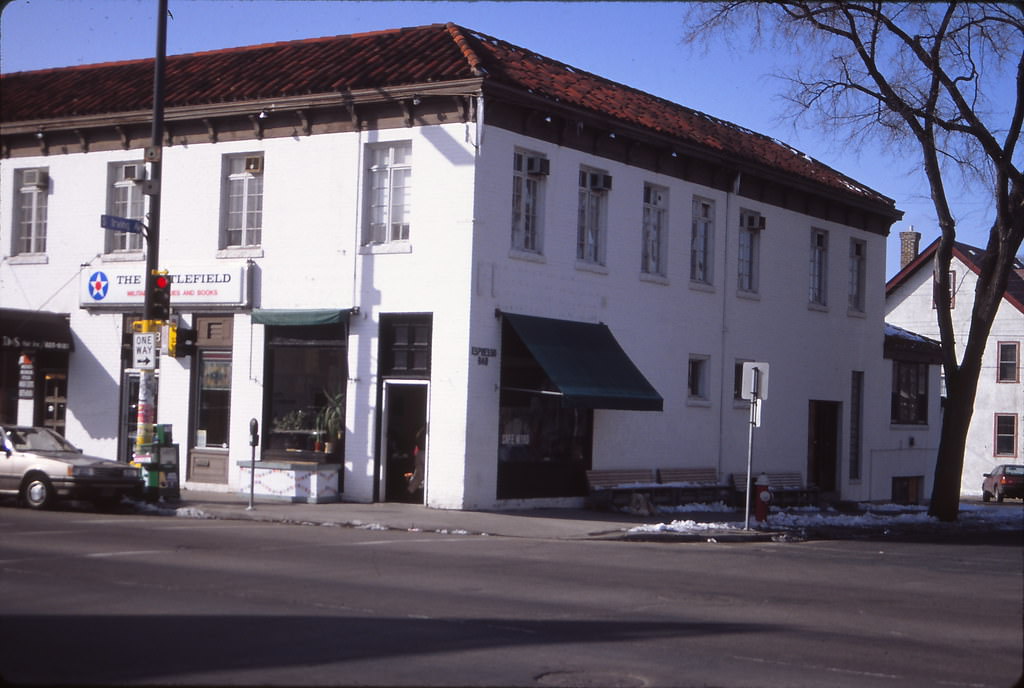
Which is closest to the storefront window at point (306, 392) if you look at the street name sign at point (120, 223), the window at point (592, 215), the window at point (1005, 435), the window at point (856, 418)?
the street name sign at point (120, 223)

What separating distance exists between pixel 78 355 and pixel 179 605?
64.2 feet

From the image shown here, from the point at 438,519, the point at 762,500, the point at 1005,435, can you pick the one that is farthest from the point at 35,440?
the point at 1005,435

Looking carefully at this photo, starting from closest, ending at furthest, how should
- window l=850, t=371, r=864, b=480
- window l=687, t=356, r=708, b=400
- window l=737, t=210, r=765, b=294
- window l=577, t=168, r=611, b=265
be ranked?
window l=577, t=168, r=611, b=265
window l=687, t=356, r=708, b=400
window l=737, t=210, r=765, b=294
window l=850, t=371, r=864, b=480

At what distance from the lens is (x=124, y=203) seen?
2894 centimetres

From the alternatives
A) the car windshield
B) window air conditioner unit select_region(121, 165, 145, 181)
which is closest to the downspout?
window air conditioner unit select_region(121, 165, 145, 181)

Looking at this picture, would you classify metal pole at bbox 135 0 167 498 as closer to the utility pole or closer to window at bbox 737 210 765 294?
the utility pole

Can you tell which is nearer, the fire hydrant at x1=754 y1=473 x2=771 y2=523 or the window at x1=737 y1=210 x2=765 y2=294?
the fire hydrant at x1=754 y1=473 x2=771 y2=523

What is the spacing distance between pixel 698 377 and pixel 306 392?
996cm

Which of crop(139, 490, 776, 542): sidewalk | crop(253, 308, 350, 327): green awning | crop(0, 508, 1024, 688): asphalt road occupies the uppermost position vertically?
crop(253, 308, 350, 327): green awning

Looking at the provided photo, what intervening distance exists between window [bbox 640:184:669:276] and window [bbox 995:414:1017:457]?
104 ft

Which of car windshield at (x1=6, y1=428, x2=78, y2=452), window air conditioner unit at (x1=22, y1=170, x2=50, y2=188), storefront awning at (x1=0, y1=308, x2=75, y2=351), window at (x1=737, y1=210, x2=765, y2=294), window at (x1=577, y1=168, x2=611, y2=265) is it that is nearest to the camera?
car windshield at (x1=6, y1=428, x2=78, y2=452)

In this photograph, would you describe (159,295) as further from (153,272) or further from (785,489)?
(785,489)

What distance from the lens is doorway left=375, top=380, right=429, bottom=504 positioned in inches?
984

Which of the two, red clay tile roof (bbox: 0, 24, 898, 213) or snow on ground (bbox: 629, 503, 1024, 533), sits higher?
red clay tile roof (bbox: 0, 24, 898, 213)
